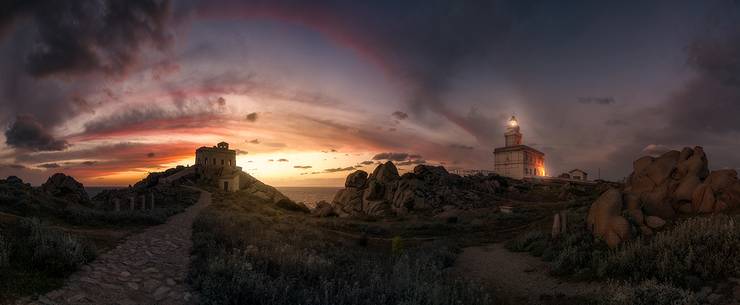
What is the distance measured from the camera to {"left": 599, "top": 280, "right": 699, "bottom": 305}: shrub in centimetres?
808

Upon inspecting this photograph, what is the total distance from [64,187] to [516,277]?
165 feet

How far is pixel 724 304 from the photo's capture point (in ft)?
27.9

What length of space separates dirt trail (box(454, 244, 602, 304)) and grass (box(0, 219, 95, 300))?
1194cm

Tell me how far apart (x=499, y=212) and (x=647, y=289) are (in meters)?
32.5

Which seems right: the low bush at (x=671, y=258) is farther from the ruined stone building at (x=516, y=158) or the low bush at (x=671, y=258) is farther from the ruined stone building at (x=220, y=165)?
the ruined stone building at (x=220, y=165)

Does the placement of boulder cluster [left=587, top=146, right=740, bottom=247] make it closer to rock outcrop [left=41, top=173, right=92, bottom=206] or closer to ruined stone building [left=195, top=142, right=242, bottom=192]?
rock outcrop [left=41, top=173, right=92, bottom=206]

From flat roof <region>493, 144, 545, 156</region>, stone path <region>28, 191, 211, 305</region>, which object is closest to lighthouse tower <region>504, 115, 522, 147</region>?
→ flat roof <region>493, 144, 545, 156</region>

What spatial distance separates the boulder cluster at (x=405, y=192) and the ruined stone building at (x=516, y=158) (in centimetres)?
1554

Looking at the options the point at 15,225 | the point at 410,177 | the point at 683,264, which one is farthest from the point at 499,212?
the point at 15,225

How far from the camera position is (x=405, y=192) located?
160ft

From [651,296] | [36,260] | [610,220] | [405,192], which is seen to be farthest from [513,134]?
[36,260]

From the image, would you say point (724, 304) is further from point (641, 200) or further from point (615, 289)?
point (641, 200)

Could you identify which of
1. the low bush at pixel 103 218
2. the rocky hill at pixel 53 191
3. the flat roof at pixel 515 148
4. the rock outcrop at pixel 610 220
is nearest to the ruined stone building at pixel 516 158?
the flat roof at pixel 515 148

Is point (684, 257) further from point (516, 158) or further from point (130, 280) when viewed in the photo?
point (516, 158)
